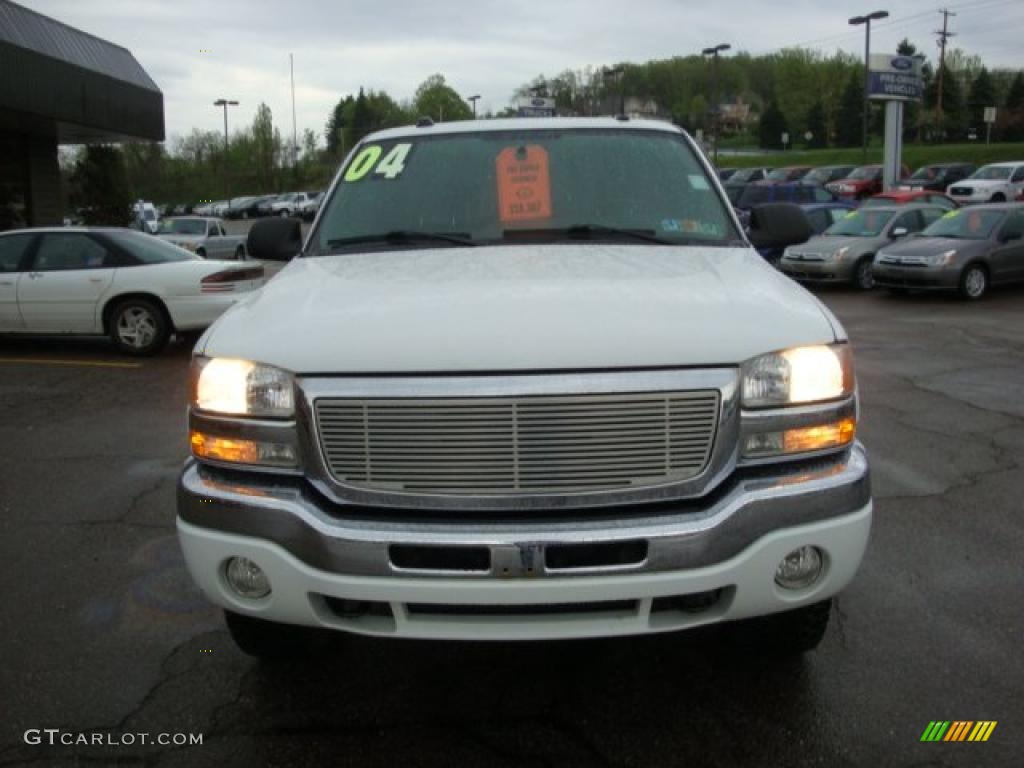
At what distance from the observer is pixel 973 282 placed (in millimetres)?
16031

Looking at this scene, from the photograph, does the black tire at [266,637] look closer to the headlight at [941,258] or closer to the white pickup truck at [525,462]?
the white pickup truck at [525,462]

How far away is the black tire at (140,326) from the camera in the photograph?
36.0 ft

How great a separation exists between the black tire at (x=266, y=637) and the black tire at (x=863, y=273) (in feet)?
52.9

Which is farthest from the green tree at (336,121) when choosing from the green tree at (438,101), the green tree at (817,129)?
the green tree at (817,129)

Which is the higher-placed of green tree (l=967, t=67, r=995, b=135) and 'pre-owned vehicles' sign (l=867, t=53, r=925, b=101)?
green tree (l=967, t=67, r=995, b=135)

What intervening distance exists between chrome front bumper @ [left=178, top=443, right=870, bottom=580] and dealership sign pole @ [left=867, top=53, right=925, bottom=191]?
32.6m

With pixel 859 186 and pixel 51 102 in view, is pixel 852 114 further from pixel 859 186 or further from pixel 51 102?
pixel 51 102

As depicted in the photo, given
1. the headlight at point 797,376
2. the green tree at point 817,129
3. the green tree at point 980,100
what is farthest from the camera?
the green tree at point 817,129

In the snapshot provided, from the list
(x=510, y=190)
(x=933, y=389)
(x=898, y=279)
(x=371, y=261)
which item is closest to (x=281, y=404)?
(x=371, y=261)

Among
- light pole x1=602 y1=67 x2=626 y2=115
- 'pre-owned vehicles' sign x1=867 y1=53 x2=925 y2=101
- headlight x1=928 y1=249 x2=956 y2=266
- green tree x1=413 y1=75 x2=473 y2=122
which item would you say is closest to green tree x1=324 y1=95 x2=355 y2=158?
green tree x1=413 y1=75 x2=473 y2=122

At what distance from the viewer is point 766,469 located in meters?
2.76

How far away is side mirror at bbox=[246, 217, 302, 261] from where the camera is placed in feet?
14.9

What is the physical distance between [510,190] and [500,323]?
58.1 inches

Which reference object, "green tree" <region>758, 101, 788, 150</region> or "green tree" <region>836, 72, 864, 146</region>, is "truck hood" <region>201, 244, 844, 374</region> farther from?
"green tree" <region>758, 101, 788, 150</region>
